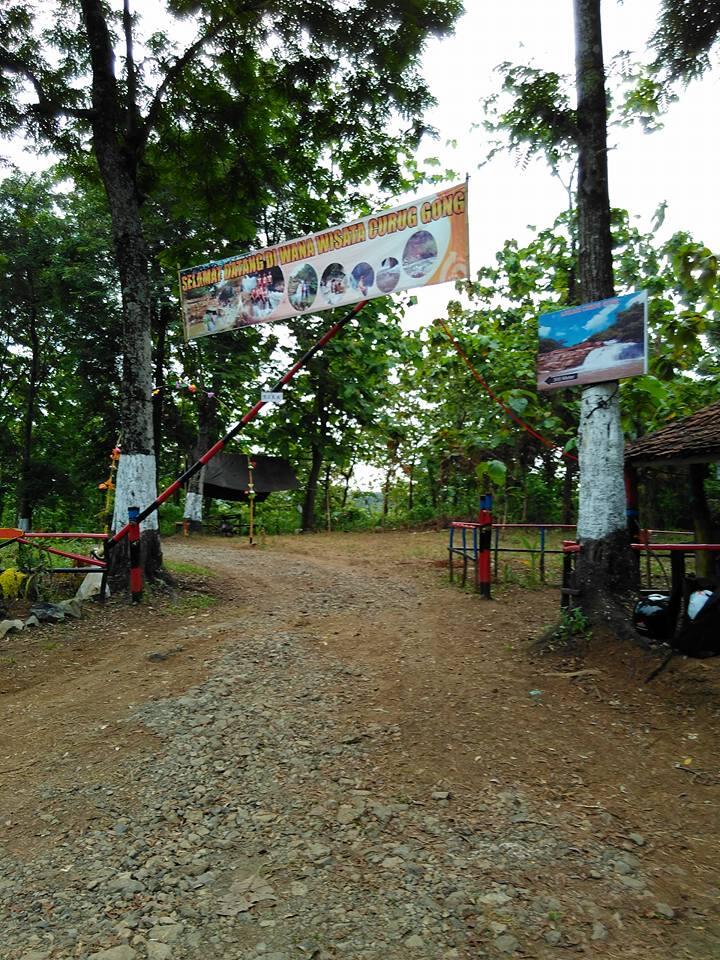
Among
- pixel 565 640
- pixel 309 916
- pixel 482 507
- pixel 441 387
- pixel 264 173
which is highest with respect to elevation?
pixel 264 173

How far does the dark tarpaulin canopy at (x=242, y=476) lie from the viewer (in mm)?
17031

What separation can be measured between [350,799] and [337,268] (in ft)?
15.8

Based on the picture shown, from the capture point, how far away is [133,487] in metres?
7.37

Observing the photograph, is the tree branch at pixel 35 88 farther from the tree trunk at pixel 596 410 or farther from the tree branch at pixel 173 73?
the tree trunk at pixel 596 410

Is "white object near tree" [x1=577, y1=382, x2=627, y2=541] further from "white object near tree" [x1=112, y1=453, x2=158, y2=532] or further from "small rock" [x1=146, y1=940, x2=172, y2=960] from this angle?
"white object near tree" [x1=112, y1=453, x2=158, y2=532]

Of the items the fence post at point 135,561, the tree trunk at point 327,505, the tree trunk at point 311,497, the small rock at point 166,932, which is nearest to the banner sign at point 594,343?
the fence post at point 135,561

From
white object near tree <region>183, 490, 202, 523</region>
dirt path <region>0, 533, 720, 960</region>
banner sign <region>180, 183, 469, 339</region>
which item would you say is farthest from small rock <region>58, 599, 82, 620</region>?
white object near tree <region>183, 490, 202, 523</region>

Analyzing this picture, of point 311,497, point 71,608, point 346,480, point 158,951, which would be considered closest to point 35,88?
point 71,608

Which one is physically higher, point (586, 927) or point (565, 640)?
point (565, 640)

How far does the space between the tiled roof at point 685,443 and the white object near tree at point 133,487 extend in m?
6.23

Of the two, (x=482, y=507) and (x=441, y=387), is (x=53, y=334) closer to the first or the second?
(x=441, y=387)

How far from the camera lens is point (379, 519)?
22.0 meters

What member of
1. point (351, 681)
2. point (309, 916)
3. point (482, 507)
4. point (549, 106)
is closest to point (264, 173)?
point (549, 106)

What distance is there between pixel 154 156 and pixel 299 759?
8984mm
